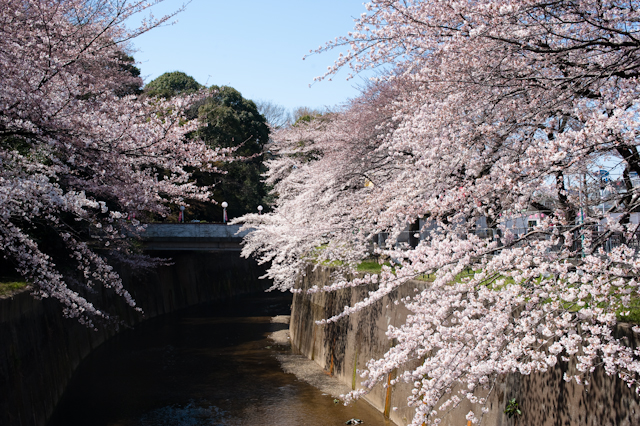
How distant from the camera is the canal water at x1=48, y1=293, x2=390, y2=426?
1153 centimetres

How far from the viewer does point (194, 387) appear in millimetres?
14109

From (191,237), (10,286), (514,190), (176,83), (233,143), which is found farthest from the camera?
(176,83)

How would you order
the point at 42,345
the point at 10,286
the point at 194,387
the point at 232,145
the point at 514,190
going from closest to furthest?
1. the point at 514,190
2. the point at 10,286
3. the point at 42,345
4. the point at 194,387
5. the point at 232,145

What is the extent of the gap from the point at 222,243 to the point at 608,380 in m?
24.0

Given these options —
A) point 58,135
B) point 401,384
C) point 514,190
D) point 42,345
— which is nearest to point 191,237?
point 42,345

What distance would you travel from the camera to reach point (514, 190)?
501 centimetres

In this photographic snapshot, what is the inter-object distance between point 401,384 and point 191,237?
18791 millimetres

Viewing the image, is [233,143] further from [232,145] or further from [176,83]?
[176,83]

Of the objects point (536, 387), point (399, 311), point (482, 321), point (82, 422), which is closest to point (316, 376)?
point (399, 311)

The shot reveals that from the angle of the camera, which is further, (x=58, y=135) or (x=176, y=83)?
(x=176, y=83)

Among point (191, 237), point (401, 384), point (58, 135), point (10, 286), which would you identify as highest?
point (58, 135)

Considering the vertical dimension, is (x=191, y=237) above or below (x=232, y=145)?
below

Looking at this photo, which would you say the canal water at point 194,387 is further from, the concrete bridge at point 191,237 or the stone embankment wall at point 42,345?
the concrete bridge at point 191,237

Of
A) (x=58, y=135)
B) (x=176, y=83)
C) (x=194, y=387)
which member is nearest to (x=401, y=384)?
(x=194, y=387)
